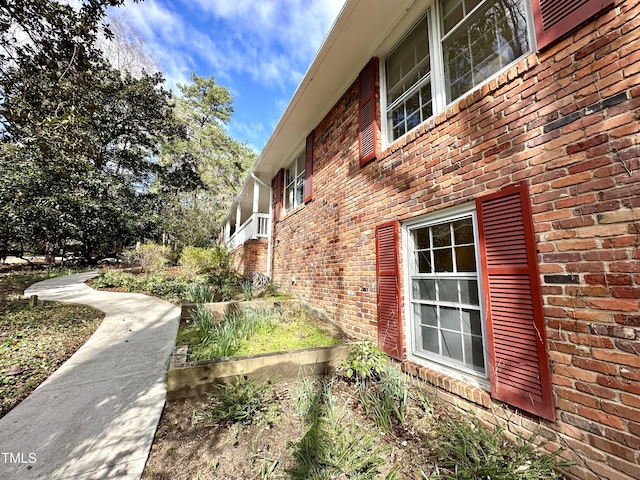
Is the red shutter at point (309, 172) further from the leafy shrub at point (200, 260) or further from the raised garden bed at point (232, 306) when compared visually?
the leafy shrub at point (200, 260)

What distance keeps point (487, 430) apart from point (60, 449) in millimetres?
3353

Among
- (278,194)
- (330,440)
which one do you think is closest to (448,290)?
(330,440)

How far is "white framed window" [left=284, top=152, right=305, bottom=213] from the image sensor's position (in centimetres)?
706

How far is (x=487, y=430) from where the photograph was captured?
84.4 inches

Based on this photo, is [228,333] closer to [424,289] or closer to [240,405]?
[240,405]

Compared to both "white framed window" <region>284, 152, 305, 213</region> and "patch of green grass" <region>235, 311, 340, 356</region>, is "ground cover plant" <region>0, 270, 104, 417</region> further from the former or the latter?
"white framed window" <region>284, 152, 305, 213</region>

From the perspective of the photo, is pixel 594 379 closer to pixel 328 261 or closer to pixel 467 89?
pixel 467 89

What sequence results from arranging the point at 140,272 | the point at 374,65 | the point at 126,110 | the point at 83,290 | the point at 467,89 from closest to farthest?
the point at 467,89, the point at 374,65, the point at 83,290, the point at 140,272, the point at 126,110

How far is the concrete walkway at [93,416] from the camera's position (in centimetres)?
184

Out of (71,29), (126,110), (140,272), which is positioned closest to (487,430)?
(71,29)

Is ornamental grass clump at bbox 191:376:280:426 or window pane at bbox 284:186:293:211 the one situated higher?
window pane at bbox 284:186:293:211

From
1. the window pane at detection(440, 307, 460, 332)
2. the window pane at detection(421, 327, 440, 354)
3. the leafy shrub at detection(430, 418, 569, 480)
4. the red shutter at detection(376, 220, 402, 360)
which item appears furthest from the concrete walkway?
the window pane at detection(440, 307, 460, 332)

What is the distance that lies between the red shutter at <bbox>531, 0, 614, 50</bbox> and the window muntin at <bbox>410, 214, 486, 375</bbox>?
148 centimetres

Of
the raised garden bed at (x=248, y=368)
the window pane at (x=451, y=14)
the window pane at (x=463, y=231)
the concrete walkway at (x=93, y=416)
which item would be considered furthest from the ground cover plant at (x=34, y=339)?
the window pane at (x=451, y=14)
